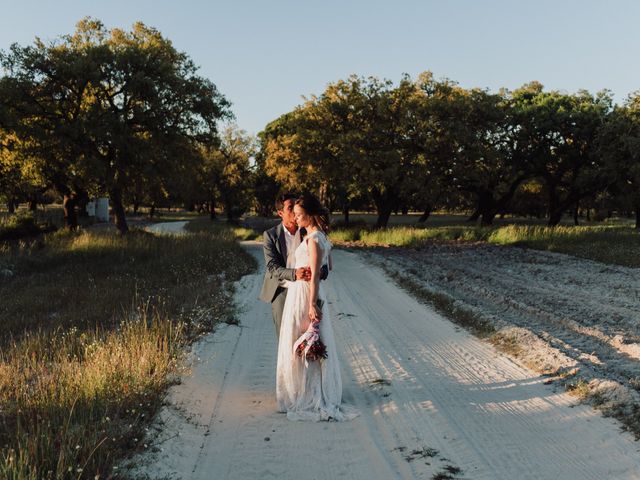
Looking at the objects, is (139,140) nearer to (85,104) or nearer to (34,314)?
(85,104)

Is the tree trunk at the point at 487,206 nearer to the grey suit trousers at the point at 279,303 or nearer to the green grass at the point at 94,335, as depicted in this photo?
the green grass at the point at 94,335

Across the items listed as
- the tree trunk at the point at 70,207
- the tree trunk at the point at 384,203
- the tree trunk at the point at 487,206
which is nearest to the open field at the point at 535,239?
the tree trunk at the point at 384,203

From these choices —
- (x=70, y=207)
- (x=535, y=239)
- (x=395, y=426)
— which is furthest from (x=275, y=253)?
(x=70, y=207)

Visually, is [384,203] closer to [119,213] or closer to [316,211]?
[119,213]

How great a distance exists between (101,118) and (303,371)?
21641mm

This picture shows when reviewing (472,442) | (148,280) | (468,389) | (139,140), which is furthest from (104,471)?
(139,140)

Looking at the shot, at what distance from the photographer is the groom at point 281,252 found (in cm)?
579

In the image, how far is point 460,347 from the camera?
8.13m

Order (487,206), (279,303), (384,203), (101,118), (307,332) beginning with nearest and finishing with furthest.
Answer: (307,332) → (279,303) → (101,118) → (384,203) → (487,206)

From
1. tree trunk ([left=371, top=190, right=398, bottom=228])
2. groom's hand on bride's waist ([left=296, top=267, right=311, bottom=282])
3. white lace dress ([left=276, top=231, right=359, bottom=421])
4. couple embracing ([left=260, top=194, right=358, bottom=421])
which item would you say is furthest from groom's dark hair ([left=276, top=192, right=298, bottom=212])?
tree trunk ([left=371, top=190, right=398, bottom=228])

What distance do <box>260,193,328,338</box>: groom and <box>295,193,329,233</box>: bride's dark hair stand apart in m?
0.43

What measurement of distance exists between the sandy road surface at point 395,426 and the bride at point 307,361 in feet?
0.59

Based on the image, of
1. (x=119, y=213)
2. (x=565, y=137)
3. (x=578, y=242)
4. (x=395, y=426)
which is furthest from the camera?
(x=565, y=137)

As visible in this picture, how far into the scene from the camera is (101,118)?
23.6m
